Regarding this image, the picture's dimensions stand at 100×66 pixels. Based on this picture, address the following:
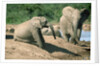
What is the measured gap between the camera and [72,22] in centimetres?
571

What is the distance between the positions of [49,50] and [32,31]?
1.84ft

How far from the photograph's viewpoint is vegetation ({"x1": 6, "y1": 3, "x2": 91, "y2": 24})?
563cm

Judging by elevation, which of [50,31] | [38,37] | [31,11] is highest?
[31,11]

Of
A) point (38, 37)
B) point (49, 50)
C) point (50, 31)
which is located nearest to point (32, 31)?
point (38, 37)

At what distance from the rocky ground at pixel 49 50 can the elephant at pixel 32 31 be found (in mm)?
94

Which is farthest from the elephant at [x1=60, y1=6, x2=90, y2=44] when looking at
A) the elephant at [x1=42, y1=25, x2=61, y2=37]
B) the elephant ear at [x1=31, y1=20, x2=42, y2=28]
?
the elephant ear at [x1=31, y1=20, x2=42, y2=28]

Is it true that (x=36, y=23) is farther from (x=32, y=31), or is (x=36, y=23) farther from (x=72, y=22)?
(x=72, y=22)

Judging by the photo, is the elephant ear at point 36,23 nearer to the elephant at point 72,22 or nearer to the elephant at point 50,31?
the elephant at point 50,31

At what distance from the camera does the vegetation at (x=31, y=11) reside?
222 inches

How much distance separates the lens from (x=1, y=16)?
5707 mm

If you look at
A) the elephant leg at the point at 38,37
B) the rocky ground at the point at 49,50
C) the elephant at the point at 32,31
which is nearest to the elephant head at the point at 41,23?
the elephant at the point at 32,31

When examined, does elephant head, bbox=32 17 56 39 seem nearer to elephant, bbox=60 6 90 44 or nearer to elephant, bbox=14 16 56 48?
elephant, bbox=14 16 56 48

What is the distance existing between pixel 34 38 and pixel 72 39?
840 mm
